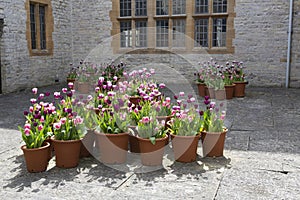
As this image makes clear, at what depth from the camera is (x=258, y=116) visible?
6.48 metres

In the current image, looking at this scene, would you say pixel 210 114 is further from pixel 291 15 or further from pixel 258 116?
pixel 291 15

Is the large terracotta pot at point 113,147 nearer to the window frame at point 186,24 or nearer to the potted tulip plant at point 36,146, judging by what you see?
the potted tulip plant at point 36,146

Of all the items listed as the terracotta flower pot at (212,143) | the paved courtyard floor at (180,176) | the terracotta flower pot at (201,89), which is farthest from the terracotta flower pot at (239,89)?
the terracotta flower pot at (212,143)

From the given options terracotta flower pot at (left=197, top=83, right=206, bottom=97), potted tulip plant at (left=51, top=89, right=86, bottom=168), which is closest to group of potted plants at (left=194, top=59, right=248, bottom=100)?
terracotta flower pot at (left=197, top=83, right=206, bottom=97)

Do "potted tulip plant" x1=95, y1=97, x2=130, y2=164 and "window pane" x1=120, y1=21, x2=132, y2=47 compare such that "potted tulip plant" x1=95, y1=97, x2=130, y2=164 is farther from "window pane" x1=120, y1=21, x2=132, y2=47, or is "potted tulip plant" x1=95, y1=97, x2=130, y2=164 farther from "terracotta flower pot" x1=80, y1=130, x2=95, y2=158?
"window pane" x1=120, y1=21, x2=132, y2=47

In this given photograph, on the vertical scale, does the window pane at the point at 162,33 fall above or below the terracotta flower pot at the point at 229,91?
above

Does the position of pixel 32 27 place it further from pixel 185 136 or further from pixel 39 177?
pixel 185 136

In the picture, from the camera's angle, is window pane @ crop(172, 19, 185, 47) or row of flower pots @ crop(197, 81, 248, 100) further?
window pane @ crop(172, 19, 185, 47)

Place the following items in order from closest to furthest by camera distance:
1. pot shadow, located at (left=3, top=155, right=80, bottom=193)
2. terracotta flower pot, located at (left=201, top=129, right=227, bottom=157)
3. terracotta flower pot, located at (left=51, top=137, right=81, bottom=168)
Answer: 1. pot shadow, located at (left=3, top=155, right=80, bottom=193)
2. terracotta flower pot, located at (left=51, top=137, right=81, bottom=168)
3. terracotta flower pot, located at (left=201, top=129, right=227, bottom=157)

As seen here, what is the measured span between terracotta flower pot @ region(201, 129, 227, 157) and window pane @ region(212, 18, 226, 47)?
752 centimetres

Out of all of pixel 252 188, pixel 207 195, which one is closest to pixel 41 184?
pixel 207 195

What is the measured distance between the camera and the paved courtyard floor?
3.08 metres

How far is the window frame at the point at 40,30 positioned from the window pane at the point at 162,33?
353 centimetres

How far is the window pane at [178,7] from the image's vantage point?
1139 centimetres
